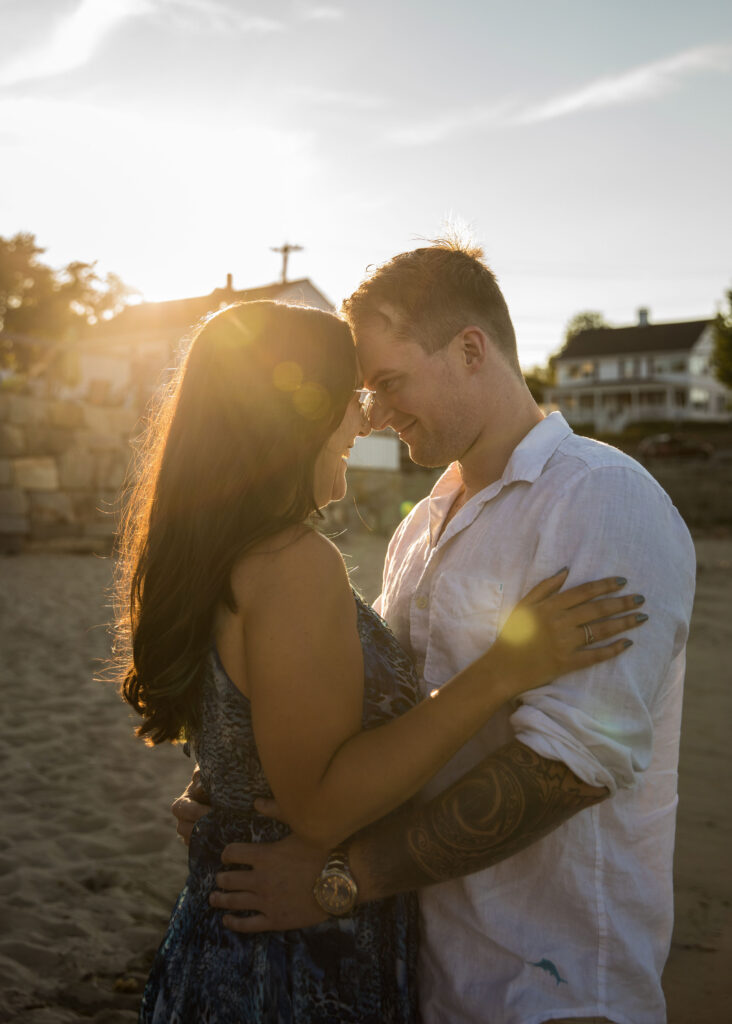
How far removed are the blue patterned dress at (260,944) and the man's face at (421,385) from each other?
67cm

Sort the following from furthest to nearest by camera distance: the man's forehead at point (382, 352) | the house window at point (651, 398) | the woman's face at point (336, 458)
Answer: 1. the house window at point (651, 398)
2. the man's forehead at point (382, 352)
3. the woman's face at point (336, 458)

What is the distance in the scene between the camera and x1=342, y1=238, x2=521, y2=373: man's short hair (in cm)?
236

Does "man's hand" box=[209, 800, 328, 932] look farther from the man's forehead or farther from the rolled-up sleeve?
the man's forehead

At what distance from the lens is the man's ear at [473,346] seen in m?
2.38

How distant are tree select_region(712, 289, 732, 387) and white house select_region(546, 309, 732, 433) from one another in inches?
253

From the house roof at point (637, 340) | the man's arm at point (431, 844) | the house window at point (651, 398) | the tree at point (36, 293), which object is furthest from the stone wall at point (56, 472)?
the house roof at point (637, 340)

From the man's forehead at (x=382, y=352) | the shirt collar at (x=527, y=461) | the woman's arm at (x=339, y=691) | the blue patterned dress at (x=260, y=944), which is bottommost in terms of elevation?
the blue patterned dress at (x=260, y=944)

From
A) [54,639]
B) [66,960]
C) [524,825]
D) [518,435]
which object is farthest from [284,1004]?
[54,639]

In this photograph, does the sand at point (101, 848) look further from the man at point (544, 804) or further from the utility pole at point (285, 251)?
the utility pole at point (285, 251)

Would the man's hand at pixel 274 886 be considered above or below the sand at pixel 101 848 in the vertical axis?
above

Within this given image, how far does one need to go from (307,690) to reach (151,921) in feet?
9.85

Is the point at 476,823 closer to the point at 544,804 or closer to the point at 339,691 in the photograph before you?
the point at 544,804

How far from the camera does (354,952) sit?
1.90 m

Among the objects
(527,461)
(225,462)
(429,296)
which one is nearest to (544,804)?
(527,461)
